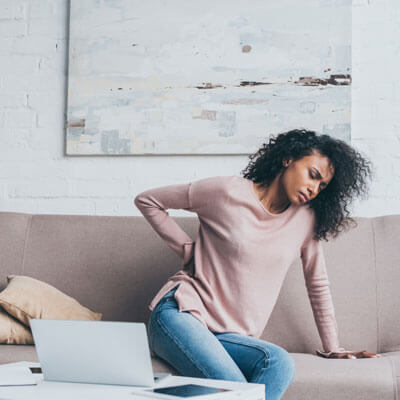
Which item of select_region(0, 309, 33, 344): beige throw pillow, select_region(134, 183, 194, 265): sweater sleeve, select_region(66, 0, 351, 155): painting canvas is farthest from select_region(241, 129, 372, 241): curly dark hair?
select_region(0, 309, 33, 344): beige throw pillow

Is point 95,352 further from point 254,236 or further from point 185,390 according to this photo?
point 254,236

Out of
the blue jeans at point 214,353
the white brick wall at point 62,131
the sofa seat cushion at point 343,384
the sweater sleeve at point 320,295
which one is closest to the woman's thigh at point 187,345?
the blue jeans at point 214,353

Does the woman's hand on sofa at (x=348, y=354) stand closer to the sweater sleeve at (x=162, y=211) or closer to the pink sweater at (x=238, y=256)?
the pink sweater at (x=238, y=256)

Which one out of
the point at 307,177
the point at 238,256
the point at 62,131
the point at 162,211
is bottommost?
the point at 238,256

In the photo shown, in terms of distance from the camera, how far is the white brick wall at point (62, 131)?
2.73 meters

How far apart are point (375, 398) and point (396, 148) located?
129 centimetres

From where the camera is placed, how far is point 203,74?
2.82 meters

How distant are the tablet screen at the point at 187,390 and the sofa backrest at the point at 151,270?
1.11m

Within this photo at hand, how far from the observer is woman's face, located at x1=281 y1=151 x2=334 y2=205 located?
1979mm

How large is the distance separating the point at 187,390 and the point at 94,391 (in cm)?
18

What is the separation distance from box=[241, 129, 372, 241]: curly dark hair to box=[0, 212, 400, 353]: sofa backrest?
0.31 metres

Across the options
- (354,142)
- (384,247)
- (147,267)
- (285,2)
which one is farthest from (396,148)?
(147,267)

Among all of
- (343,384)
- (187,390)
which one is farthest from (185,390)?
(343,384)

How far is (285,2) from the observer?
279 centimetres
